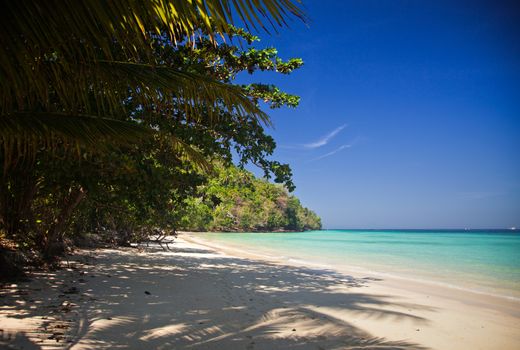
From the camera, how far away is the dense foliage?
10094 millimetres

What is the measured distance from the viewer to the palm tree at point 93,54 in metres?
1.55

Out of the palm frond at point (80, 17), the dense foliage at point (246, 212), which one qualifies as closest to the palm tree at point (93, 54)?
the palm frond at point (80, 17)

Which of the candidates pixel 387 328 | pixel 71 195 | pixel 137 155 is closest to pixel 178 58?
pixel 137 155

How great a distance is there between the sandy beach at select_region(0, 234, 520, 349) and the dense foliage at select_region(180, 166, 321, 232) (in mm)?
2927

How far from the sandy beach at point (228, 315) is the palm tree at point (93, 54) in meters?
2.03

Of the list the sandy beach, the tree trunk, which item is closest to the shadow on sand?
the sandy beach

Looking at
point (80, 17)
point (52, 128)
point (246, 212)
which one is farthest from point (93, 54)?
point (246, 212)

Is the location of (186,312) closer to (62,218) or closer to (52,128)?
(52,128)

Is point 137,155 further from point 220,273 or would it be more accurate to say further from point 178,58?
point 220,273

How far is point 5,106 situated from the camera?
88.3 inches

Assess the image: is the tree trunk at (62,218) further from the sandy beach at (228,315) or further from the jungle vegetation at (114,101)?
the sandy beach at (228,315)

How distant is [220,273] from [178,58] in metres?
5.52

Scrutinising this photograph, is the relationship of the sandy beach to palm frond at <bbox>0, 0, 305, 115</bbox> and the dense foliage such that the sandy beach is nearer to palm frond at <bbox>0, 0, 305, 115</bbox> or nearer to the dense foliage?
palm frond at <bbox>0, 0, 305, 115</bbox>

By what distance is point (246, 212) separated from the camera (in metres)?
69.7
